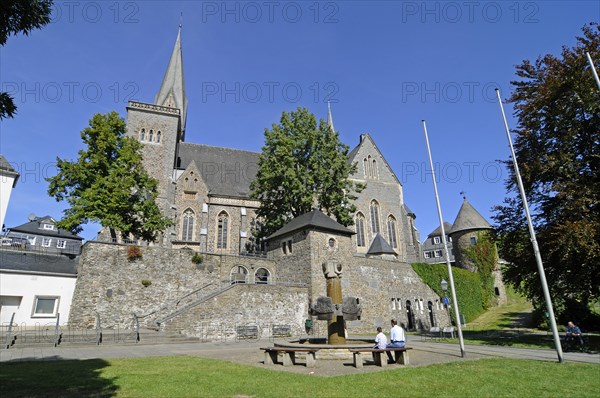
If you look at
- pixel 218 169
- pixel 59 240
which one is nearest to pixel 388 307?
pixel 218 169

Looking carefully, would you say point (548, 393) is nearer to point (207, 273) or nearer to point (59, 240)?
point (207, 273)

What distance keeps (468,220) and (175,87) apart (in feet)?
136

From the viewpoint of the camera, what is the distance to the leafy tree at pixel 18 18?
225 inches

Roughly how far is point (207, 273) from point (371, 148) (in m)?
29.0

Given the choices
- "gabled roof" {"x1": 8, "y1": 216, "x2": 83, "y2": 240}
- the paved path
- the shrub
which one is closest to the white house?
the shrub

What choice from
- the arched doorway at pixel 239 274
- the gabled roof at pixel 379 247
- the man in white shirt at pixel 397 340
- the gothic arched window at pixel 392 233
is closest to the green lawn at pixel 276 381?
the man in white shirt at pixel 397 340

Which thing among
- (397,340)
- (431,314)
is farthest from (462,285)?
(397,340)

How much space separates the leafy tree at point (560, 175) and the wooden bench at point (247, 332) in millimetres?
15146

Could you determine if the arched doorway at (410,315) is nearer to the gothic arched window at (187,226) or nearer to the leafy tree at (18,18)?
the gothic arched window at (187,226)

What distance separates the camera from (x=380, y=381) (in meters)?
8.11

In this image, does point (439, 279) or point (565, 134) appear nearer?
point (565, 134)

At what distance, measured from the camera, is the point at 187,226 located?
35.3m

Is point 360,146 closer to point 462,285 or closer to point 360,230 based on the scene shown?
point 360,230

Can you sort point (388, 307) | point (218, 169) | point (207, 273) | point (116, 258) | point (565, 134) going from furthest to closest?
point (218, 169) → point (388, 307) → point (207, 273) → point (116, 258) → point (565, 134)
